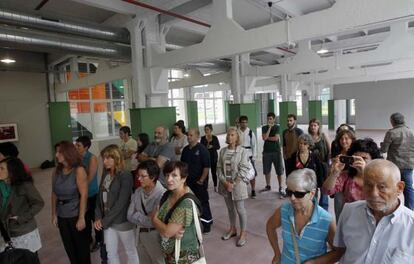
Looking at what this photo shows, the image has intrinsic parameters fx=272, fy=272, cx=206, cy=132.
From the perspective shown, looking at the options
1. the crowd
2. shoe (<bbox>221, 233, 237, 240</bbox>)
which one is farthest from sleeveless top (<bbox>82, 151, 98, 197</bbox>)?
shoe (<bbox>221, 233, 237, 240</bbox>)

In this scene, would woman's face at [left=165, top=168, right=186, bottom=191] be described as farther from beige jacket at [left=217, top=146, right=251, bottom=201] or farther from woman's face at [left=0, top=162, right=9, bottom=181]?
woman's face at [left=0, top=162, right=9, bottom=181]

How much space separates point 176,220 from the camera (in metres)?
1.82

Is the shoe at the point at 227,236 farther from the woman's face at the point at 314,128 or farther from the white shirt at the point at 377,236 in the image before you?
the white shirt at the point at 377,236

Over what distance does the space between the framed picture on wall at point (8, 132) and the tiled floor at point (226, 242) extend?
4.57m

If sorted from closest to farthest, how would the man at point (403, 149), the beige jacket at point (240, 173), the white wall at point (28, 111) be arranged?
the beige jacket at point (240, 173) < the man at point (403, 149) < the white wall at point (28, 111)

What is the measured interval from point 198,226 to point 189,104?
7.19m

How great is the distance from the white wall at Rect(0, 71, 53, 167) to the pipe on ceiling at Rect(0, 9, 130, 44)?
5865mm

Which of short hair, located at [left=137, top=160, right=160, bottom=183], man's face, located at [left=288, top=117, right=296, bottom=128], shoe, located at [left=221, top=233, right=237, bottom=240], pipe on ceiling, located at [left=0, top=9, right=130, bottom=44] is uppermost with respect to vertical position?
pipe on ceiling, located at [left=0, top=9, right=130, bottom=44]

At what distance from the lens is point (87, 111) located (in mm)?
11258

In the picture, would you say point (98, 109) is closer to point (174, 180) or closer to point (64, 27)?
point (64, 27)

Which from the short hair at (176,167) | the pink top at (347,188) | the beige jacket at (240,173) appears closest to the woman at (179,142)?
the beige jacket at (240,173)

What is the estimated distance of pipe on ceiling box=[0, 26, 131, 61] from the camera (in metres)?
3.98

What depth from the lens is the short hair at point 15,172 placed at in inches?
85.9

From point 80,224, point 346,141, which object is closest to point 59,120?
point 80,224
